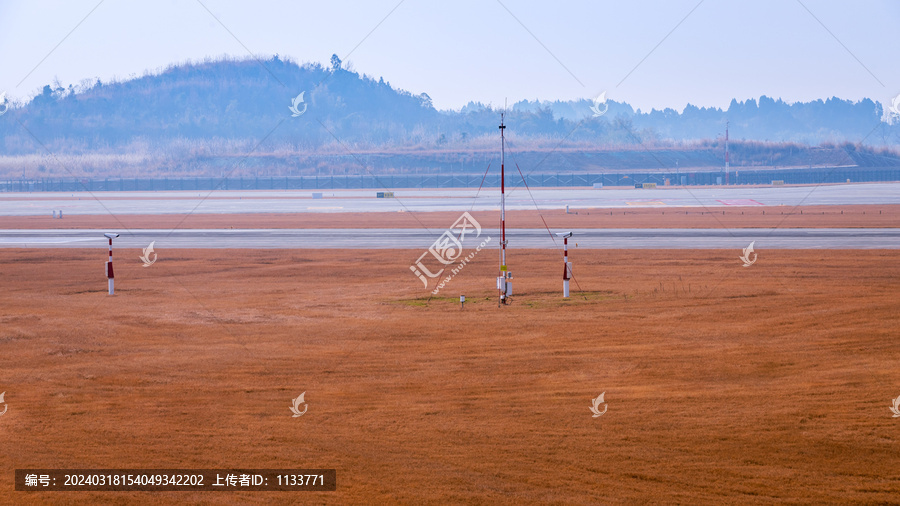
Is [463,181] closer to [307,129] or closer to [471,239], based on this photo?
[471,239]

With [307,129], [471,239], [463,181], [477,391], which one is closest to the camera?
[477,391]

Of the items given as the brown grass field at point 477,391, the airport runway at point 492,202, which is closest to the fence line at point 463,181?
the airport runway at point 492,202

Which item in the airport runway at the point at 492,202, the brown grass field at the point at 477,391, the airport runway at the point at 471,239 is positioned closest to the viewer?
the brown grass field at the point at 477,391

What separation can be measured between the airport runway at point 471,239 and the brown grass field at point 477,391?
38.4 feet

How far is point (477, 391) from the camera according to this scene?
9.13 metres

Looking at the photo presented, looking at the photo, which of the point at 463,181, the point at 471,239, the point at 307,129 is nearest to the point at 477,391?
the point at 471,239

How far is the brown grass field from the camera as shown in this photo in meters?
6.68

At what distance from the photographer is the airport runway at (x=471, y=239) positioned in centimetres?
2900

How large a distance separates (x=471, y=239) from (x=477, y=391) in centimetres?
2472

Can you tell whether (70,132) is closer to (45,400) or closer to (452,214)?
(452,214)

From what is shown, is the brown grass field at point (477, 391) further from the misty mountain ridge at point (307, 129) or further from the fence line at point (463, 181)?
the misty mountain ridge at point (307, 129)

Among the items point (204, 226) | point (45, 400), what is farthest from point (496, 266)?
point (204, 226)

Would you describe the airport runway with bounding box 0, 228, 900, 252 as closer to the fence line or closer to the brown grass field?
the brown grass field

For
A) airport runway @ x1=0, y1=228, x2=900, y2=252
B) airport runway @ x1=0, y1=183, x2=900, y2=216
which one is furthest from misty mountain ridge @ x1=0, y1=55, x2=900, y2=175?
airport runway @ x1=0, y1=228, x2=900, y2=252
